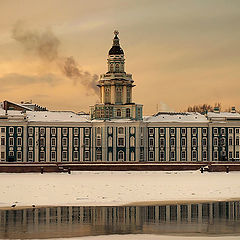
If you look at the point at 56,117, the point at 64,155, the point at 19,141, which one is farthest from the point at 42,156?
the point at 56,117

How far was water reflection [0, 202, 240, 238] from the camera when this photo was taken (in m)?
35.8

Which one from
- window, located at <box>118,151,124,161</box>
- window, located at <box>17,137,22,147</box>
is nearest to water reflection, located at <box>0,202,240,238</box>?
window, located at <box>118,151,124,161</box>

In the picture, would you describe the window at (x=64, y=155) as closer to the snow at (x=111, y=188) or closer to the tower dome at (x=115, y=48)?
the tower dome at (x=115, y=48)

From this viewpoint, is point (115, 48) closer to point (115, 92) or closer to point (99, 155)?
point (115, 92)

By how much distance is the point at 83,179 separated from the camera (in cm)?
6881

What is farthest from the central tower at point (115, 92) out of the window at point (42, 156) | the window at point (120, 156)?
the window at point (42, 156)

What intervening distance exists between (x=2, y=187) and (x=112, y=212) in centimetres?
1792

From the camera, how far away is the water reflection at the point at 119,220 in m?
35.8

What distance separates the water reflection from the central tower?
61433 millimetres

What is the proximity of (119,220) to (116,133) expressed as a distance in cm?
6563

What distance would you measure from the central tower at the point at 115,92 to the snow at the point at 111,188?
2905 cm

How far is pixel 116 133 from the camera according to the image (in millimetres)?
104875

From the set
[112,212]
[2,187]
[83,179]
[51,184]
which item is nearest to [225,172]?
[83,179]

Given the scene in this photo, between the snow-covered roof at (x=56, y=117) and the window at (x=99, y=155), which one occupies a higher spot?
the snow-covered roof at (x=56, y=117)
